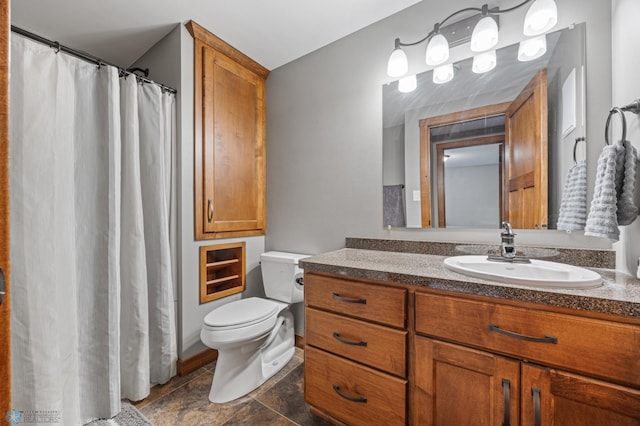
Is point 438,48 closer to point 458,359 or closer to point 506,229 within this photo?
point 506,229

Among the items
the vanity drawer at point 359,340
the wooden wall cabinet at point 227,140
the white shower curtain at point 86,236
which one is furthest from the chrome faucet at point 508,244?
the white shower curtain at point 86,236

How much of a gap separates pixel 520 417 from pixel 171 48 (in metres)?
2.66

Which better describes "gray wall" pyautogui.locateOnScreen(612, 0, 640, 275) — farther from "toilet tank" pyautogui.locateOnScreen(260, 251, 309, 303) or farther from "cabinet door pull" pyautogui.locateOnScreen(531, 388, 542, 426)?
"toilet tank" pyautogui.locateOnScreen(260, 251, 309, 303)

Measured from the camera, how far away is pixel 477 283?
91cm

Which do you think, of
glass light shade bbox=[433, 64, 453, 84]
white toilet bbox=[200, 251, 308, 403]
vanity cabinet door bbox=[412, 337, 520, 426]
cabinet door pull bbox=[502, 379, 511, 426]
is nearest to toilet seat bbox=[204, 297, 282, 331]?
white toilet bbox=[200, 251, 308, 403]

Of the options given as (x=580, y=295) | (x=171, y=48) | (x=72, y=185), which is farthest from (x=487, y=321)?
(x=171, y=48)

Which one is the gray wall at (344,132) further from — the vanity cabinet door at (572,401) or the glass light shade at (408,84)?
the vanity cabinet door at (572,401)

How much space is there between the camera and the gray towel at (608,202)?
0.92 meters

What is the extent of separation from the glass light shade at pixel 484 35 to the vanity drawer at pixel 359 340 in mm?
1483

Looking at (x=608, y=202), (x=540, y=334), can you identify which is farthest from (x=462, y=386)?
(x=608, y=202)

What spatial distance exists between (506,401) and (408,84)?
63.6 inches

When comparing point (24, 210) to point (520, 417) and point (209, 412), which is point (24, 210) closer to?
point (209, 412)

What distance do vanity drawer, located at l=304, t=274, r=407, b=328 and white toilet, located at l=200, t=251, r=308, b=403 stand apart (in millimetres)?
495

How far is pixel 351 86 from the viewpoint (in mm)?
1853
